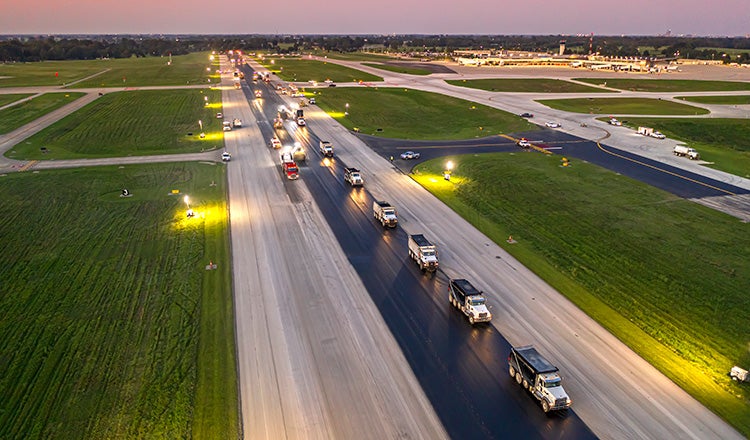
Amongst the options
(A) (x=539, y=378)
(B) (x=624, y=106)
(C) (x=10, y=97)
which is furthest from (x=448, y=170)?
(C) (x=10, y=97)

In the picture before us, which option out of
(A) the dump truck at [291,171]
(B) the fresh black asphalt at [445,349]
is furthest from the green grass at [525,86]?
(B) the fresh black asphalt at [445,349]

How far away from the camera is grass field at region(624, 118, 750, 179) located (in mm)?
85250

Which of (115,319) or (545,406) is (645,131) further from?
(115,319)

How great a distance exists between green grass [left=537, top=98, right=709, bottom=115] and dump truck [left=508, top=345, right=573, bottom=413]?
123m

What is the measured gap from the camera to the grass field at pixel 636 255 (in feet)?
103

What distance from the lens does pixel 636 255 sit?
4584cm

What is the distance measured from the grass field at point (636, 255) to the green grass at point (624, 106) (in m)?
69.1

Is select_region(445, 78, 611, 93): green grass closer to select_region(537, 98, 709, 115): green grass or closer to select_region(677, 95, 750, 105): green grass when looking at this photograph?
select_region(537, 98, 709, 115): green grass

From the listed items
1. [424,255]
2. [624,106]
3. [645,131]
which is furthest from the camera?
[624,106]

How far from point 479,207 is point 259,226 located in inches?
1147

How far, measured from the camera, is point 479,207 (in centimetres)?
5906

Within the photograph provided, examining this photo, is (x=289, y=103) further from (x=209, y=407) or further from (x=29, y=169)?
(x=209, y=407)

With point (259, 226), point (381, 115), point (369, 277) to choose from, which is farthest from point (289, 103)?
point (369, 277)

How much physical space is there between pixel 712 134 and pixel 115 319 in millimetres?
130423
